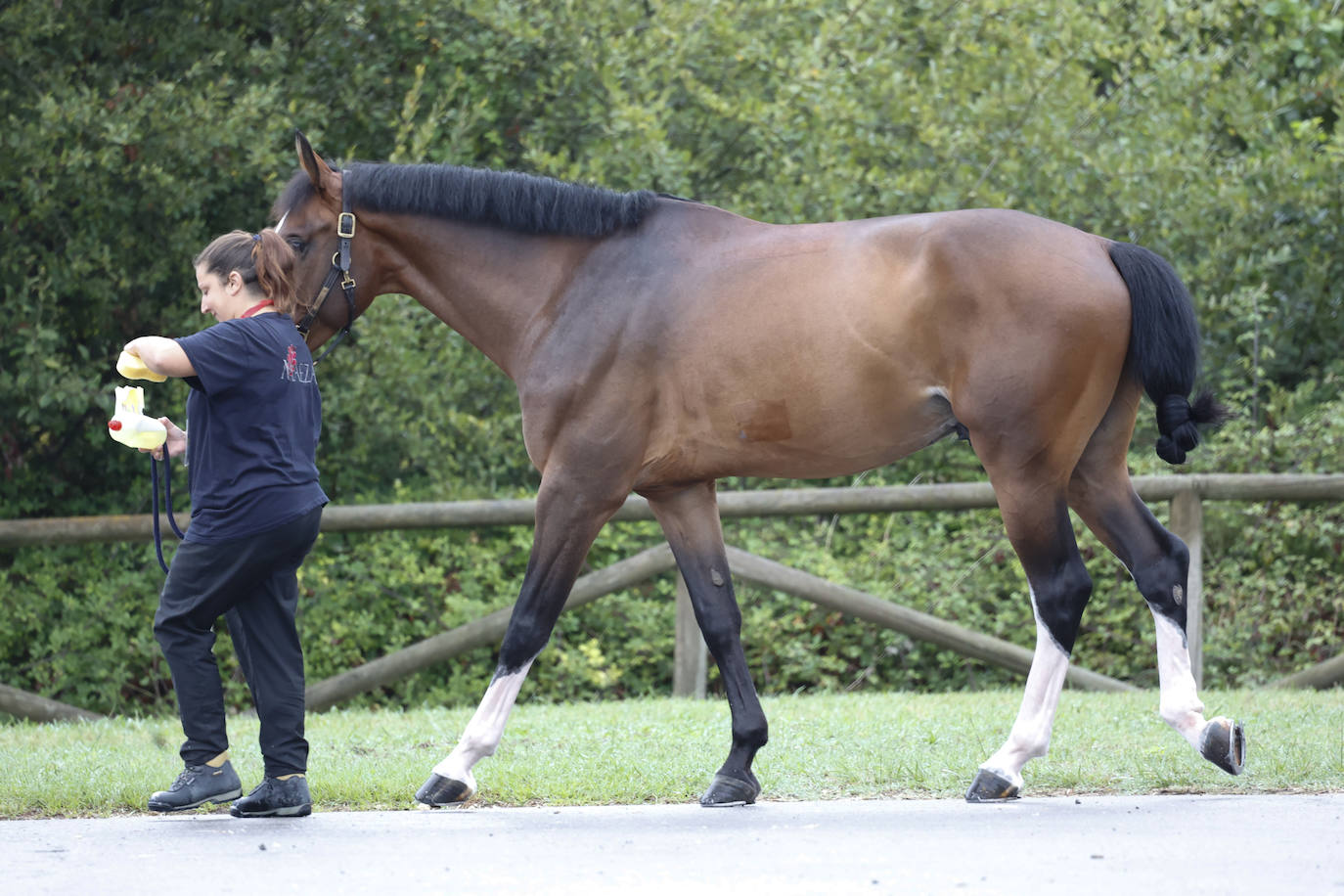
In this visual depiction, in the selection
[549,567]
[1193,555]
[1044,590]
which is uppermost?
[549,567]

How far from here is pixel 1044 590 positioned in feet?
15.2

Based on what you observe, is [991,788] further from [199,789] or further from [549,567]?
[199,789]

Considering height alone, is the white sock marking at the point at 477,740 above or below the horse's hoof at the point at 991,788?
above

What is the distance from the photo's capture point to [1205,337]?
375 inches

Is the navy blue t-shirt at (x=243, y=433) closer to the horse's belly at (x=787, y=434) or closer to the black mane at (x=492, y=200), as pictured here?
the black mane at (x=492, y=200)

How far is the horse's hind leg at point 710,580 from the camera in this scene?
479 cm

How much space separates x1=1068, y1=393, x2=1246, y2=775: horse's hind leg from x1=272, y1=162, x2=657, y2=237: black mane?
1.70 metres

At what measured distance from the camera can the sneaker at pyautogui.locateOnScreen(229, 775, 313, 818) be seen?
4.36m

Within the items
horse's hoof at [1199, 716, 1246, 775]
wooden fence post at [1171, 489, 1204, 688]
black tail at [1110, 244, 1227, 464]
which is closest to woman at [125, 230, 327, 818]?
black tail at [1110, 244, 1227, 464]

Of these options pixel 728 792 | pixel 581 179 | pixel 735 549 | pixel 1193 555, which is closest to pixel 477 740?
pixel 728 792

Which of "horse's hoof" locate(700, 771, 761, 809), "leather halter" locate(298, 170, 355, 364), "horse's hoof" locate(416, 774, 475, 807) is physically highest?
"leather halter" locate(298, 170, 355, 364)

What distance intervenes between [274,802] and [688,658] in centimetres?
385

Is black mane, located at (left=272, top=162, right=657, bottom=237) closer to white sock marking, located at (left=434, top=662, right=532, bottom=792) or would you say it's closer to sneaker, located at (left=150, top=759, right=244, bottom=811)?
white sock marking, located at (left=434, top=662, right=532, bottom=792)

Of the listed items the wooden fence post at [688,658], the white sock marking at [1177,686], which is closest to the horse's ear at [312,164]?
the white sock marking at [1177,686]
